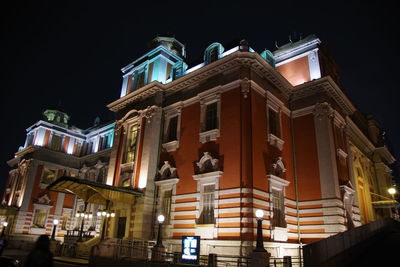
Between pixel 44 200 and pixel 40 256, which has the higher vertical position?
pixel 44 200

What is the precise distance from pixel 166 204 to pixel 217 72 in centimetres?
940

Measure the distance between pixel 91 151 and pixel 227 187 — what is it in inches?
1128

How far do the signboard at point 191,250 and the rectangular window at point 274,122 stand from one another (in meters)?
9.65

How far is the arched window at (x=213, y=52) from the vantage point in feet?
72.0

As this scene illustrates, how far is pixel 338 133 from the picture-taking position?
75.9ft

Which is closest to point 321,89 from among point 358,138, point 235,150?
point 235,150

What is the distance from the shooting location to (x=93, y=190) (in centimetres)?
2012

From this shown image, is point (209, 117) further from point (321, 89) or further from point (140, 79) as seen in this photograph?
point (140, 79)

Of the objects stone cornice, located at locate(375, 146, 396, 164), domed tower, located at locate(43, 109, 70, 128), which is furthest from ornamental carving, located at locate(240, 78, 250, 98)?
Answer: domed tower, located at locate(43, 109, 70, 128)

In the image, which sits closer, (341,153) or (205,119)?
(205,119)

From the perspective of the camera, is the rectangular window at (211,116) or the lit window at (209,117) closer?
the lit window at (209,117)

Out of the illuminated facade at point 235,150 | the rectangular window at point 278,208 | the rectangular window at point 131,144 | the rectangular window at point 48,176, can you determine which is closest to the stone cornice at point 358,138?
the illuminated facade at point 235,150

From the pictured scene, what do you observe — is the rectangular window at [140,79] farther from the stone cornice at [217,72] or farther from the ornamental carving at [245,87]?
the ornamental carving at [245,87]

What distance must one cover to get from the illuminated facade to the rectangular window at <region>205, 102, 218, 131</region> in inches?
2.8
